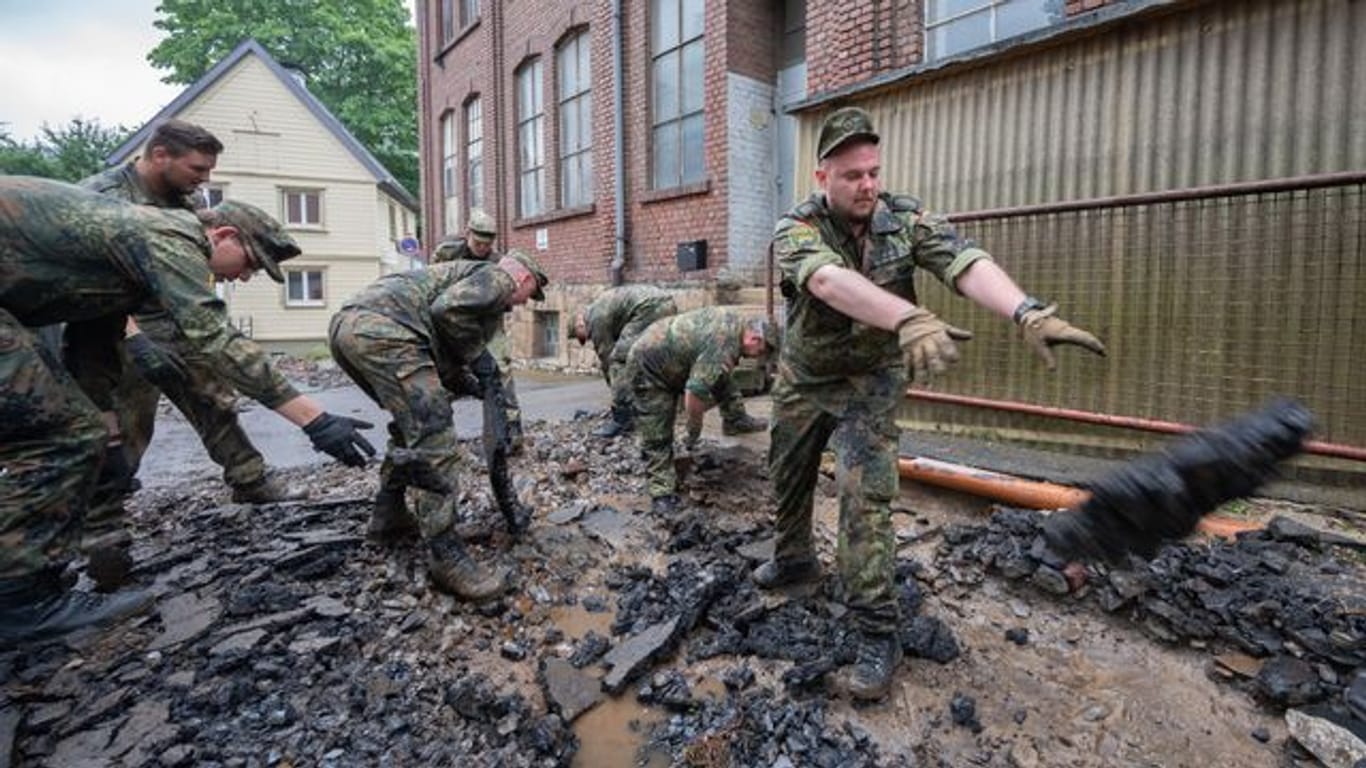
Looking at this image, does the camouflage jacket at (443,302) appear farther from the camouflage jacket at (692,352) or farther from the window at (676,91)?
the window at (676,91)

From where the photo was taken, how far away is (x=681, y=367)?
15.8 feet

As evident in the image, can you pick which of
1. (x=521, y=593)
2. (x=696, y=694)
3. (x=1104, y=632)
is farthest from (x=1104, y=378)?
(x=521, y=593)

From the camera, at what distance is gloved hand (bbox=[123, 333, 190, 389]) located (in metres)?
3.78

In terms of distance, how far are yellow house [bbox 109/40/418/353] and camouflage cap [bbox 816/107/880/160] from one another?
1971 centimetres

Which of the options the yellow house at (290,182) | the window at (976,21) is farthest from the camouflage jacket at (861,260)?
the yellow house at (290,182)

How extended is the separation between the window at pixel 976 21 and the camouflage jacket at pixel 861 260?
3.79 meters

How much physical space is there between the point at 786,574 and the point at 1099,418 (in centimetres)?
196

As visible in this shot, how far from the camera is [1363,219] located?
3.38m

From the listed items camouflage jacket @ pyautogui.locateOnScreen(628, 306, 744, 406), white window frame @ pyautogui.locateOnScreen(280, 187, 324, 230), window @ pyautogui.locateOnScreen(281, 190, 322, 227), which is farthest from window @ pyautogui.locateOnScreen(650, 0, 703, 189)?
window @ pyautogui.locateOnScreen(281, 190, 322, 227)

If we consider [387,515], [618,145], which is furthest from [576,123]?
[387,515]

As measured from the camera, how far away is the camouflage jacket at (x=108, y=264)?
2525 millimetres

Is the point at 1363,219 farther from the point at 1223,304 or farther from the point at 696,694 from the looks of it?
the point at 696,694

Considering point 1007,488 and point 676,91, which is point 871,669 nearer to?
point 1007,488

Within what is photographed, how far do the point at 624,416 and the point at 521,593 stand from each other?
288cm
